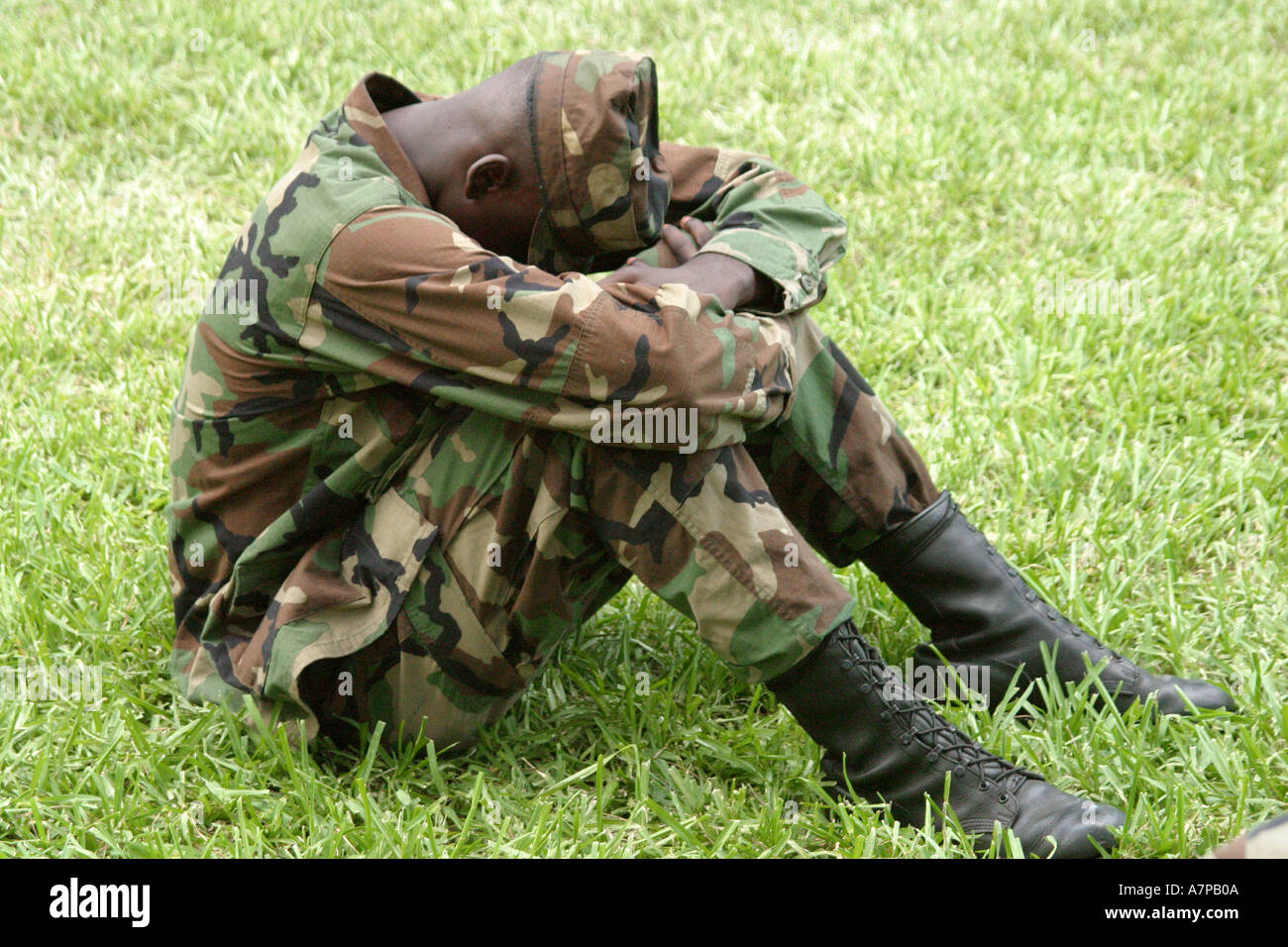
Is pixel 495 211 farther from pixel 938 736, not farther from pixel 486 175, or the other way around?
pixel 938 736

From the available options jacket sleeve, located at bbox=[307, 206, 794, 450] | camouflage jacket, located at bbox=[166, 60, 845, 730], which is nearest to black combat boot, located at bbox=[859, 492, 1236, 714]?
camouflage jacket, located at bbox=[166, 60, 845, 730]

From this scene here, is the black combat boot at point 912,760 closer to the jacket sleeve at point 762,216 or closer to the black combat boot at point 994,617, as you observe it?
the black combat boot at point 994,617

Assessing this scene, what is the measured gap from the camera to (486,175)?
7.61 feet

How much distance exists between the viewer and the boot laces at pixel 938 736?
2.28 m

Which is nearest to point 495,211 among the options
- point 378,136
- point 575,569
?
point 378,136

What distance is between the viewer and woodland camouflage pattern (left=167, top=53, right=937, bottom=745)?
2.08 m

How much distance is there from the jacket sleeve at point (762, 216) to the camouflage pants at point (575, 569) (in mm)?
93

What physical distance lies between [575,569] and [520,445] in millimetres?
240

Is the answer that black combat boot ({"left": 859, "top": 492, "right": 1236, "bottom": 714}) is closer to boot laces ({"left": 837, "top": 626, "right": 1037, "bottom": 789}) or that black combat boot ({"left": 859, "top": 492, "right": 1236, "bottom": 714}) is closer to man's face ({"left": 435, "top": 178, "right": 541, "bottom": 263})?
boot laces ({"left": 837, "top": 626, "right": 1037, "bottom": 789})

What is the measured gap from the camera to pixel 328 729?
2463mm

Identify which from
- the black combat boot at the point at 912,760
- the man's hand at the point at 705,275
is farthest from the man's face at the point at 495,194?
the black combat boot at the point at 912,760

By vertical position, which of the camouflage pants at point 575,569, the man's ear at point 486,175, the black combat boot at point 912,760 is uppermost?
the man's ear at point 486,175

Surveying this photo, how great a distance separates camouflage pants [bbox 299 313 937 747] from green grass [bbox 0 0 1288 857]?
0.60 ft

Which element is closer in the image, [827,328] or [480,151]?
[480,151]
